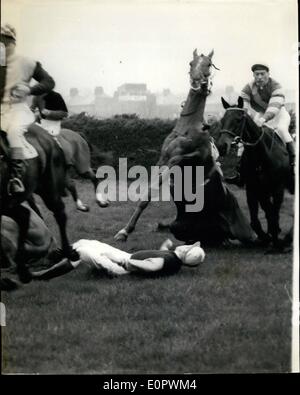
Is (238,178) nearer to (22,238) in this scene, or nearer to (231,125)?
(231,125)

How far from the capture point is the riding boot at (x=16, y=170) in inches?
187

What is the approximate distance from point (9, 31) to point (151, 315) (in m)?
2.20

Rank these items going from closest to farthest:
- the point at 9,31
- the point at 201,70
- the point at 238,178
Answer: the point at 9,31 < the point at 201,70 < the point at 238,178

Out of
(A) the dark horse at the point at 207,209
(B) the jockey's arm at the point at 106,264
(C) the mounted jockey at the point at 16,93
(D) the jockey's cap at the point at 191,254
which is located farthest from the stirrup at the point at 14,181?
(D) the jockey's cap at the point at 191,254

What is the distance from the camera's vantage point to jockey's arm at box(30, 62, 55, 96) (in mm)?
4758

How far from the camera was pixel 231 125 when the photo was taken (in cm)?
480

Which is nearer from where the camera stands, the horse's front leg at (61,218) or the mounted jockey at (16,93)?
the mounted jockey at (16,93)

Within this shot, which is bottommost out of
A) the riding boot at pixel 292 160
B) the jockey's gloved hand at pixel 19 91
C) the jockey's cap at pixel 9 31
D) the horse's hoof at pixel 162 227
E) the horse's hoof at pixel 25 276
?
the horse's hoof at pixel 25 276

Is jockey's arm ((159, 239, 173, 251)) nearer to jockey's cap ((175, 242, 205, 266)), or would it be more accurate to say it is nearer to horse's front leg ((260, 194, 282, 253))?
jockey's cap ((175, 242, 205, 266))

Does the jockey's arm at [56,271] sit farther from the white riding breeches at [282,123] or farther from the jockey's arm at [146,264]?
the white riding breeches at [282,123]

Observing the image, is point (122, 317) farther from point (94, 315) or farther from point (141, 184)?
point (141, 184)

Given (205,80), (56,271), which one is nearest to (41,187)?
(56,271)

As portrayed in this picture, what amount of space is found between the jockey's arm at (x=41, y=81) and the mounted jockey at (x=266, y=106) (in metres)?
1.36

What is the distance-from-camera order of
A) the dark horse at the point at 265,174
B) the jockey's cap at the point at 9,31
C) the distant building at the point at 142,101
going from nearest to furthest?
the jockey's cap at the point at 9,31
the distant building at the point at 142,101
the dark horse at the point at 265,174
